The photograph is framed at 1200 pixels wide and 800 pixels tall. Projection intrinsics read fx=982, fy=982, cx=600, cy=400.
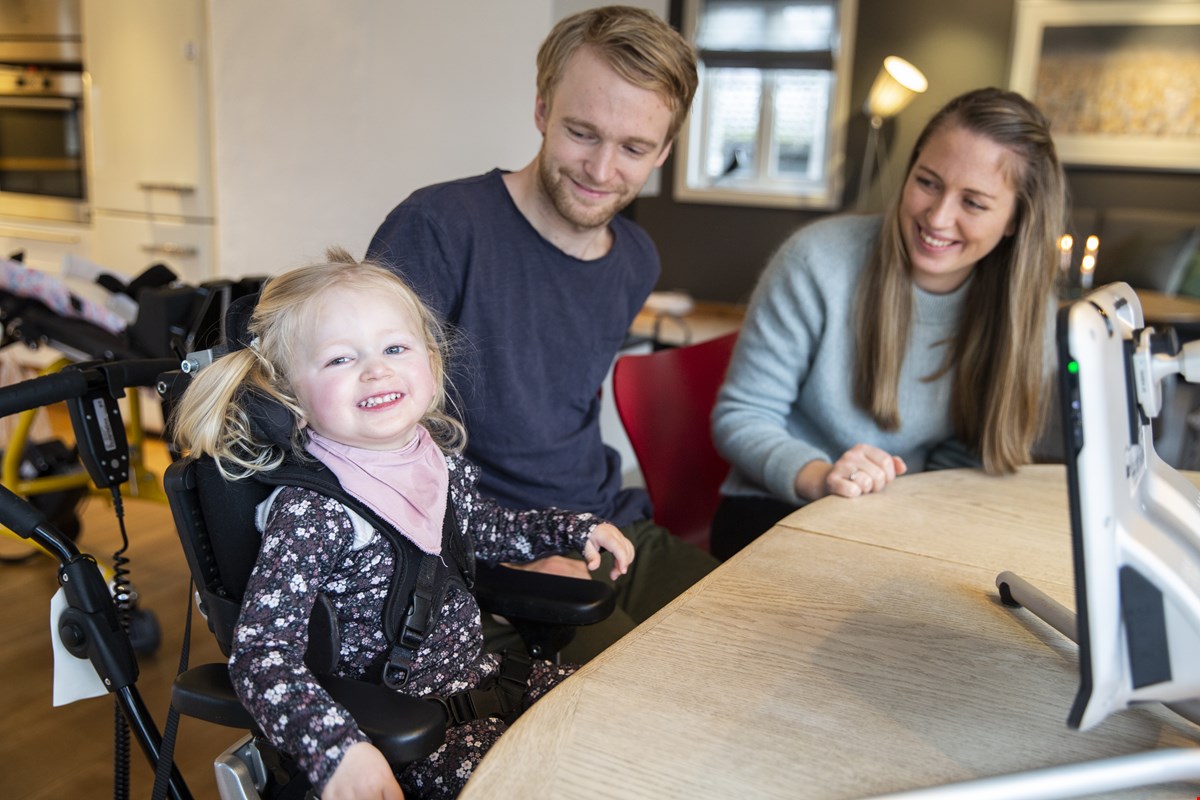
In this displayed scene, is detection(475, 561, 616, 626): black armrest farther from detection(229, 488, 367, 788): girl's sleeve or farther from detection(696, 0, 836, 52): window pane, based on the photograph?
detection(696, 0, 836, 52): window pane

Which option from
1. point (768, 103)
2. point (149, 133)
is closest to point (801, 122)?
point (768, 103)

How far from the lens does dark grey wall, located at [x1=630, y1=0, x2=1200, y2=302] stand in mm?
4684

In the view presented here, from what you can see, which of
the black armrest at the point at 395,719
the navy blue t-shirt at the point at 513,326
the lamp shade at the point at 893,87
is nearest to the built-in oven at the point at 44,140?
the navy blue t-shirt at the point at 513,326

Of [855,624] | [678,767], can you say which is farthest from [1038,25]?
[678,767]

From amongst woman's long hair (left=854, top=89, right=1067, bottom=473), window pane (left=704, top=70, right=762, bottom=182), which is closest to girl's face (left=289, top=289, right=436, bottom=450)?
woman's long hair (left=854, top=89, right=1067, bottom=473)

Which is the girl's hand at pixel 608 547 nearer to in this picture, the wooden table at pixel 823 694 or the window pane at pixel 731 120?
the wooden table at pixel 823 694

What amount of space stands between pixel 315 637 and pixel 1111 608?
736 mm

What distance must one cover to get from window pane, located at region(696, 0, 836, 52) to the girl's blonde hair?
4262 millimetres

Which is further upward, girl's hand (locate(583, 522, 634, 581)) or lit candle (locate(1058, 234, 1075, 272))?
lit candle (locate(1058, 234, 1075, 272))

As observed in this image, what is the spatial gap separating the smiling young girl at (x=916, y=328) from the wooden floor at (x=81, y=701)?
1.24 metres

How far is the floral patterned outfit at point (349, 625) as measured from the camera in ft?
2.89

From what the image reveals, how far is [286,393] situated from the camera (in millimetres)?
1157

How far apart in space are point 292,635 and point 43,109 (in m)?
4.31

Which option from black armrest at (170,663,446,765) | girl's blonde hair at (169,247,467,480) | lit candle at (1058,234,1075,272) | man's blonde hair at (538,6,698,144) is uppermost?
man's blonde hair at (538,6,698,144)
